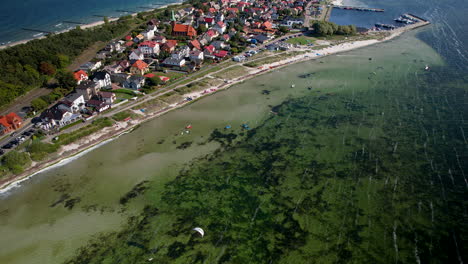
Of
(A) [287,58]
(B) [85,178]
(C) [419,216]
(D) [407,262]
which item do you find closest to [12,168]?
(B) [85,178]

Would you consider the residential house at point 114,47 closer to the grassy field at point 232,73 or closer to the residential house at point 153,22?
the residential house at point 153,22

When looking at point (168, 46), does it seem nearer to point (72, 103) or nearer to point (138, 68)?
point (138, 68)

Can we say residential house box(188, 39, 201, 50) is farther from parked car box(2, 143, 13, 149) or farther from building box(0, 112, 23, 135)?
parked car box(2, 143, 13, 149)

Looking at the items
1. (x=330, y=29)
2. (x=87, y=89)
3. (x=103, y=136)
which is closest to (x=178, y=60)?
(x=87, y=89)

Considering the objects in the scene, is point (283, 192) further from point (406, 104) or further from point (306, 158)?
point (406, 104)

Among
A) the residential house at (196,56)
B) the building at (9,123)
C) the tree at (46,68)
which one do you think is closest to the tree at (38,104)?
the building at (9,123)

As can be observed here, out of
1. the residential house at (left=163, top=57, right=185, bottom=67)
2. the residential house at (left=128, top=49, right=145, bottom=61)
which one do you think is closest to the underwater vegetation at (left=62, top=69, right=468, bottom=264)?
the residential house at (left=163, top=57, right=185, bottom=67)
